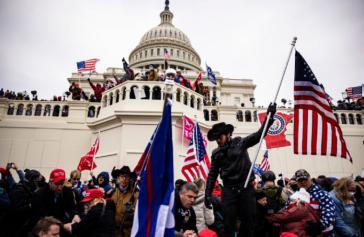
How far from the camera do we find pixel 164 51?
58188 mm

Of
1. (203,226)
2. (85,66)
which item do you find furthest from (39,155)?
(203,226)

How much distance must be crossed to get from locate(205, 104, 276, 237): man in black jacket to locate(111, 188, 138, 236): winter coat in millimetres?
1189

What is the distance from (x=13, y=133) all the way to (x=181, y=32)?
53446mm

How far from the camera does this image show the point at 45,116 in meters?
20.6

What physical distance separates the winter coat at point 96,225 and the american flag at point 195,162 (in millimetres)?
5326

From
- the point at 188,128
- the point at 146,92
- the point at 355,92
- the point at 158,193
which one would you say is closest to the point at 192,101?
the point at 146,92

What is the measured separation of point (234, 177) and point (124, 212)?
1.74 meters

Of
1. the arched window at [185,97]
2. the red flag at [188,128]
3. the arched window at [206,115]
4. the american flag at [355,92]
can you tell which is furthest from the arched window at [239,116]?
the american flag at [355,92]

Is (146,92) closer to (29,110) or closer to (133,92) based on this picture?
(133,92)

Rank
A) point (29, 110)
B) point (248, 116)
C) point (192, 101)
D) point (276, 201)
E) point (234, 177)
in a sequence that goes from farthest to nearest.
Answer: point (248, 116) < point (29, 110) < point (192, 101) < point (276, 201) < point (234, 177)

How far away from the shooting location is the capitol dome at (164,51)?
186 feet

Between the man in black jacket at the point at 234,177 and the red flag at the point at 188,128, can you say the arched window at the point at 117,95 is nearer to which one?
the red flag at the point at 188,128

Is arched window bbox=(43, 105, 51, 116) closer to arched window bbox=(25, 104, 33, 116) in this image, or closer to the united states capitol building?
the united states capitol building

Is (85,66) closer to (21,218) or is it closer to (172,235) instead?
(21,218)
